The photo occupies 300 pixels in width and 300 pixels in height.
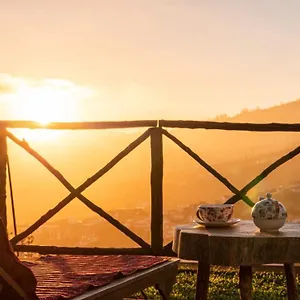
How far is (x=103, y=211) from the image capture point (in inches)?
208

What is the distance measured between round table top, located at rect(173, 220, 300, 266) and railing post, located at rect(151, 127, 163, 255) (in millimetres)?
1915

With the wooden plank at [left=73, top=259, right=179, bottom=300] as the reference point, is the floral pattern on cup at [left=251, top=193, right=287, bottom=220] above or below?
above

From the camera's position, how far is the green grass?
4.99m

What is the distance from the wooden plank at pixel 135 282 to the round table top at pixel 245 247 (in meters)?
0.26

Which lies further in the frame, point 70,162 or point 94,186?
point 70,162

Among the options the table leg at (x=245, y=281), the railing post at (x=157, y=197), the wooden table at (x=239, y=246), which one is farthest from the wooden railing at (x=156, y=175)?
the wooden table at (x=239, y=246)

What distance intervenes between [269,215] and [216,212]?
0.29 meters

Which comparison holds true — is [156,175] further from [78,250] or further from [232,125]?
[78,250]

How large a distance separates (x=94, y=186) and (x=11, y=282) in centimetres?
282

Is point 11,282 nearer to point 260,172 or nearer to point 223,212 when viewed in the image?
point 223,212

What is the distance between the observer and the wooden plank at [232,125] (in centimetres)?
518

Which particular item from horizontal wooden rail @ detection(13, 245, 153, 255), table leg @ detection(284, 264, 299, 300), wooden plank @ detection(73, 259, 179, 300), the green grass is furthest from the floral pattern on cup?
horizontal wooden rail @ detection(13, 245, 153, 255)

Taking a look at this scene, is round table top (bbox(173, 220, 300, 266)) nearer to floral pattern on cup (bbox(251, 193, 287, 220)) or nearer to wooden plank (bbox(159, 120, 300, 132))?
floral pattern on cup (bbox(251, 193, 287, 220))

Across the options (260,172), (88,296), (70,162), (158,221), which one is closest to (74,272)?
(88,296)
